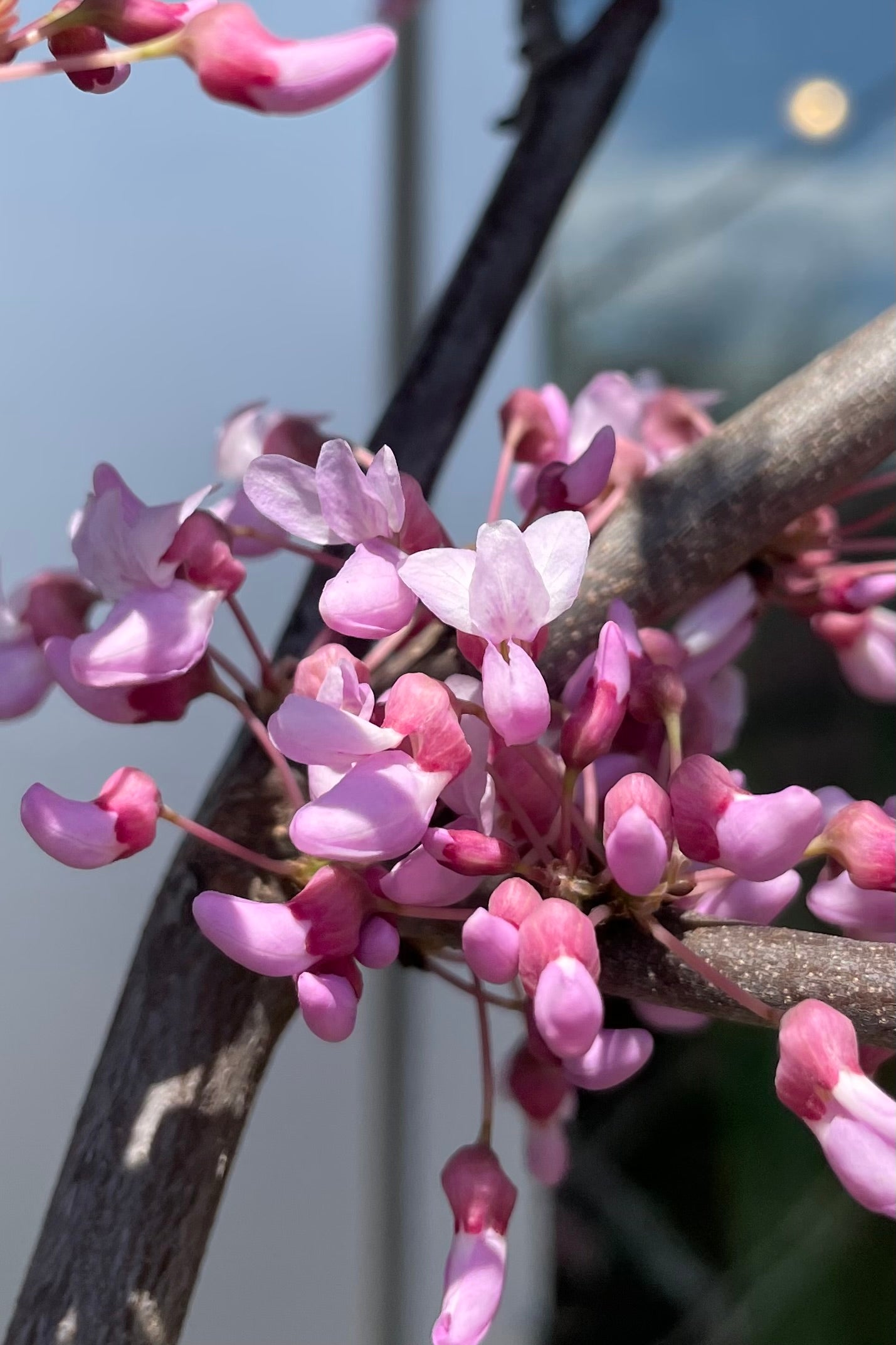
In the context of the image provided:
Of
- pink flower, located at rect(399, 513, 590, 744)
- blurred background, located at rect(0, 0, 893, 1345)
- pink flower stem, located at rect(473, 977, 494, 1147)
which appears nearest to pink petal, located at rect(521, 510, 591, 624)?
pink flower, located at rect(399, 513, 590, 744)

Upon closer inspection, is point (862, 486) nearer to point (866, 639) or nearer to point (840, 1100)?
point (866, 639)

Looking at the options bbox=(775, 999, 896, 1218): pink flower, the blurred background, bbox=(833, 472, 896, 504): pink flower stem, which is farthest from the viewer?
the blurred background

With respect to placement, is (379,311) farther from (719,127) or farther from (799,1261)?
(799,1261)

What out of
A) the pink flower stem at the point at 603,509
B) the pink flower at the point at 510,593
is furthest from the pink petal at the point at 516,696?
the pink flower stem at the point at 603,509

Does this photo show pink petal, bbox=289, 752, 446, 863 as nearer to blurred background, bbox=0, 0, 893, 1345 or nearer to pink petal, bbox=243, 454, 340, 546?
pink petal, bbox=243, 454, 340, 546

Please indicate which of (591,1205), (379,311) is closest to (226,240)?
(379,311)

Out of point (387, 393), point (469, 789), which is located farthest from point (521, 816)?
point (387, 393)
